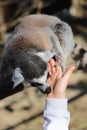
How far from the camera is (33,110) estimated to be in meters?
3.11

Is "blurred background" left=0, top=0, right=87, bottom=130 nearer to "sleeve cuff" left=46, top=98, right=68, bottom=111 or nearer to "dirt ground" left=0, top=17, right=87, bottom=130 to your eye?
"dirt ground" left=0, top=17, right=87, bottom=130

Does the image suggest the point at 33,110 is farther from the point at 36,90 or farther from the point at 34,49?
the point at 34,49

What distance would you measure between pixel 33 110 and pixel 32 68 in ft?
5.85

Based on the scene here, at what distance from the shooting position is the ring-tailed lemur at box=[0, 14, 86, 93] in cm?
137

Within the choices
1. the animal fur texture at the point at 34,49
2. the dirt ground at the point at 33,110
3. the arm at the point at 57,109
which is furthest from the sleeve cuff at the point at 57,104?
the dirt ground at the point at 33,110

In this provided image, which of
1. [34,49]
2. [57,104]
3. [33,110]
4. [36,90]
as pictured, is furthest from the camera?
[36,90]

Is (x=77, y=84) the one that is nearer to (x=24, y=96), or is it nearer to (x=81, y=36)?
(x=24, y=96)

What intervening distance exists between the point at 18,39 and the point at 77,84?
1.90 metres

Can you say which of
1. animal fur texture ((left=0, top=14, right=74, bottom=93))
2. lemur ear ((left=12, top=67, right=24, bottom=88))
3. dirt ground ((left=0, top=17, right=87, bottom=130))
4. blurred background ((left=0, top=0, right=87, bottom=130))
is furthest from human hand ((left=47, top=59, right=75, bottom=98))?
dirt ground ((left=0, top=17, right=87, bottom=130))

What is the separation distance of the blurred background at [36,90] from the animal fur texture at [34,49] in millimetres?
421

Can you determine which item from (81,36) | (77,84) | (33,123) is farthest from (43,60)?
(81,36)

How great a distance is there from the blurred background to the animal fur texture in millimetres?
421

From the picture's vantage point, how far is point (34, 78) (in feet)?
4.58

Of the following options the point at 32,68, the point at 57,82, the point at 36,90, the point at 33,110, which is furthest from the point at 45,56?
the point at 36,90
